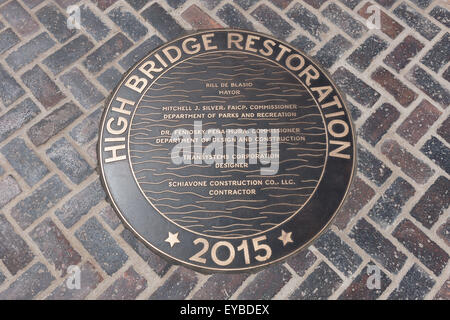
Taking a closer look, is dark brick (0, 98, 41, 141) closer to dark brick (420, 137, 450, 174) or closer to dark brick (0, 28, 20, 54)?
dark brick (0, 28, 20, 54)

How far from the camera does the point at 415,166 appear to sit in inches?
89.8

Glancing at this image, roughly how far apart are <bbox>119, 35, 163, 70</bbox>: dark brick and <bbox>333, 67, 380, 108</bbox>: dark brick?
1.24 m

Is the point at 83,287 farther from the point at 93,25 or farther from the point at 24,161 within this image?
the point at 93,25

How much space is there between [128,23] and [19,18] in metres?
0.79

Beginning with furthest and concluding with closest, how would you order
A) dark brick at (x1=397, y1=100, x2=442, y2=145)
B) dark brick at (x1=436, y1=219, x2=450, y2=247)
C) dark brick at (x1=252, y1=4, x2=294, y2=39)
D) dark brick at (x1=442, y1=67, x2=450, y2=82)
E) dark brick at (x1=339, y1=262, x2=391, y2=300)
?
dark brick at (x1=252, y1=4, x2=294, y2=39) < dark brick at (x1=442, y1=67, x2=450, y2=82) < dark brick at (x1=397, y1=100, x2=442, y2=145) < dark brick at (x1=436, y1=219, x2=450, y2=247) < dark brick at (x1=339, y1=262, x2=391, y2=300)

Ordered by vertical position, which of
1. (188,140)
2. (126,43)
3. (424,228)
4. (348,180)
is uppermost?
(126,43)

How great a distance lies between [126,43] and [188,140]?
2.92 ft

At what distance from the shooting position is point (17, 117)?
239 cm

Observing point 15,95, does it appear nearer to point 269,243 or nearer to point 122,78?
point 122,78

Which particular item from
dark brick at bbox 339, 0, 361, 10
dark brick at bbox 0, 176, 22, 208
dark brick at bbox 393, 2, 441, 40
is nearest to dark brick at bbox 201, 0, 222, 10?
dark brick at bbox 339, 0, 361, 10

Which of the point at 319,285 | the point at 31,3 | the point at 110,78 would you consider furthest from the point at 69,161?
the point at 319,285

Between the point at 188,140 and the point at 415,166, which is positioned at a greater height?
the point at 188,140

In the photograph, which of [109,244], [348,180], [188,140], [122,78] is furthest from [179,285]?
[122,78]

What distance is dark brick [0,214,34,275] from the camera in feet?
6.82
